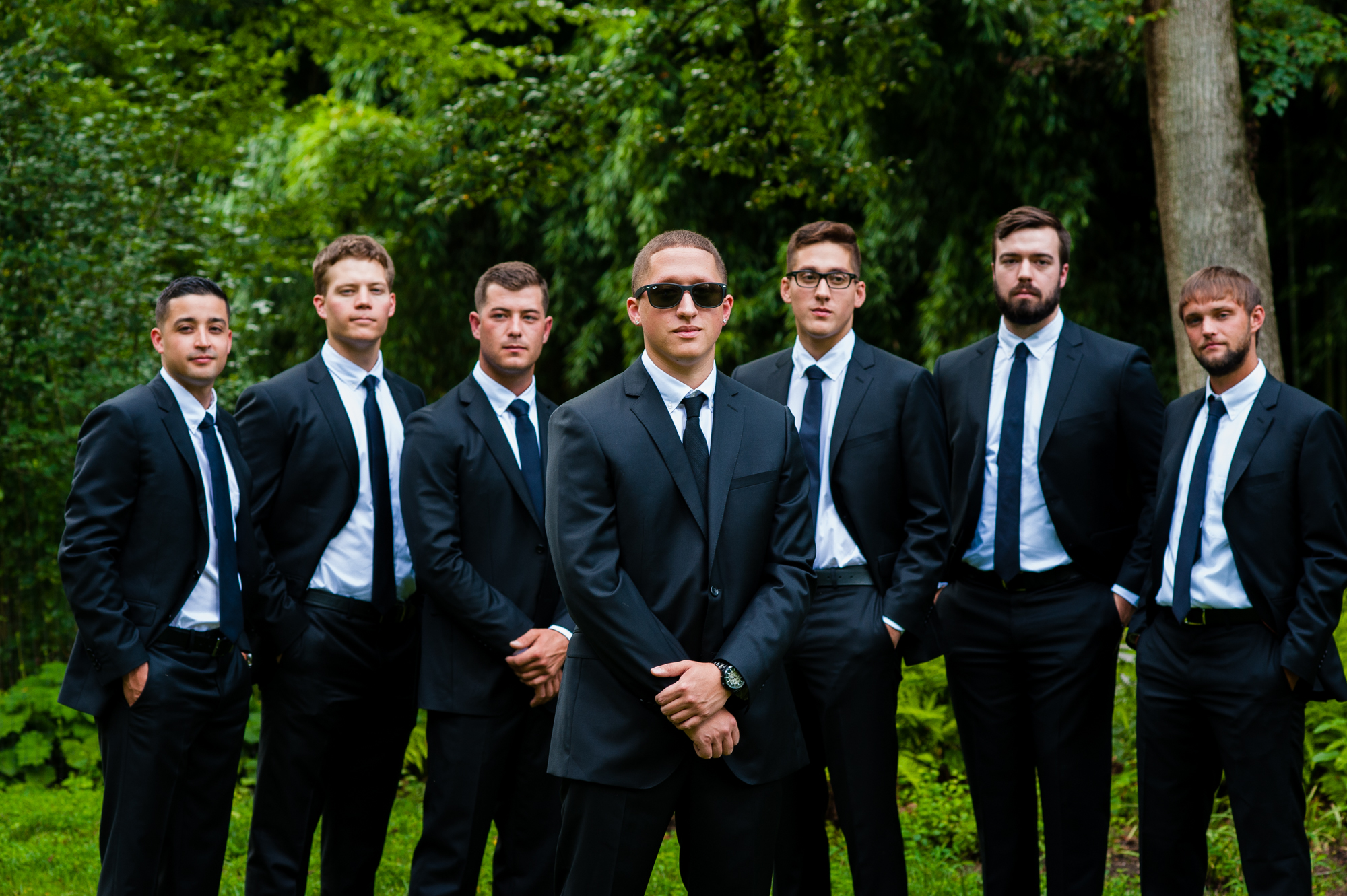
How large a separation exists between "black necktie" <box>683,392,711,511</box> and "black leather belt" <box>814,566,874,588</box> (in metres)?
1.05

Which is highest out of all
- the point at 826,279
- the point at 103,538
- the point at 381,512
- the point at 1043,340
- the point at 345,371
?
the point at 826,279

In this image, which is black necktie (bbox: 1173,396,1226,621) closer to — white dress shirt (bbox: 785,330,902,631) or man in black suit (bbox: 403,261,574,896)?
white dress shirt (bbox: 785,330,902,631)

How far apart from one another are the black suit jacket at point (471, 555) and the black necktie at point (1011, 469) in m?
1.50

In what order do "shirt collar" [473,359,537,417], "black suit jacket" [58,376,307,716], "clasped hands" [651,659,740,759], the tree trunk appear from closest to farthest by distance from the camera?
"clasped hands" [651,659,740,759] < "black suit jacket" [58,376,307,716] < "shirt collar" [473,359,537,417] < the tree trunk

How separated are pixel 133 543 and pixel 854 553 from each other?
233 cm

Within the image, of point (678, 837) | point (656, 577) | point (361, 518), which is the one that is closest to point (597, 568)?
point (656, 577)

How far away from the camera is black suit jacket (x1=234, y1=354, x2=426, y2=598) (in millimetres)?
4137

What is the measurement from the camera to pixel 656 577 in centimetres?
296

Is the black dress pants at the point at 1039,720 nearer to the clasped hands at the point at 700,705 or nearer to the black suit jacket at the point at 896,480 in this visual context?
the black suit jacket at the point at 896,480

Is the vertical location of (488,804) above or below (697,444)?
below

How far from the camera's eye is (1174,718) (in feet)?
12.5

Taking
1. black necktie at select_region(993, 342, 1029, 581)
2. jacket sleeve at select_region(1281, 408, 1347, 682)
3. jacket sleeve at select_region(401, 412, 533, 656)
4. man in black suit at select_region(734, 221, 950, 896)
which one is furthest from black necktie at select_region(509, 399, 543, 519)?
jacket sleeve at select_region(1281, 408, 1347, 682)

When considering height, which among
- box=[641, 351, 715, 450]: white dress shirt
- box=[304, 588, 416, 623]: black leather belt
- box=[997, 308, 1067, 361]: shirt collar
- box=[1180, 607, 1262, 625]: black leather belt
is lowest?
box=[304, 588, 416, 623]: black leather belt

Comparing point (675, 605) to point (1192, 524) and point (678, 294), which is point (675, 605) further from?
point (1192, 524)
